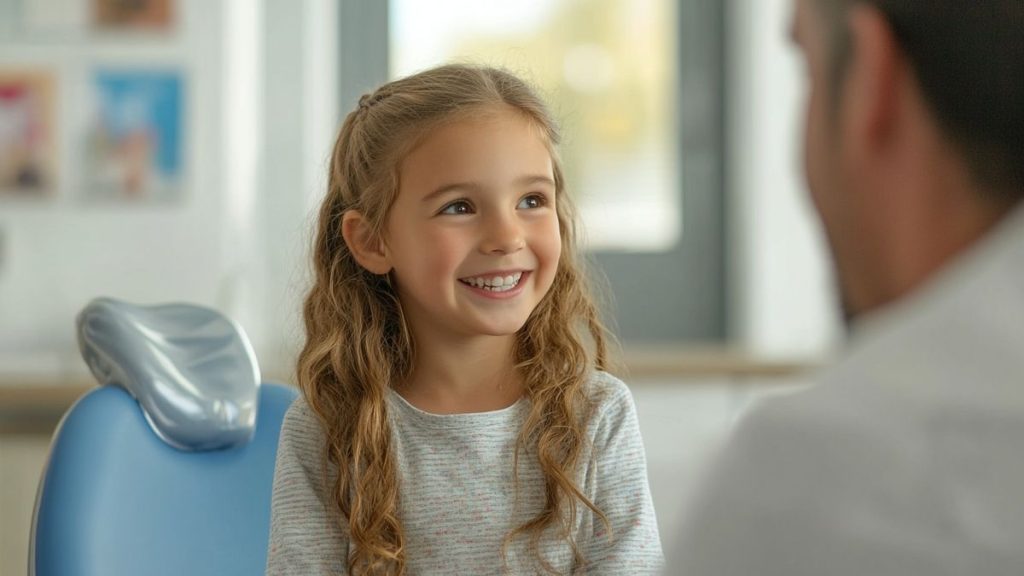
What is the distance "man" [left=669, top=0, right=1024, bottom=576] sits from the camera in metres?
0.44

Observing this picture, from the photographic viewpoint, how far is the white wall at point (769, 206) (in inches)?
123

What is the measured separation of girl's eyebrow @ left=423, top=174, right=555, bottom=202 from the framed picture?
187 cm

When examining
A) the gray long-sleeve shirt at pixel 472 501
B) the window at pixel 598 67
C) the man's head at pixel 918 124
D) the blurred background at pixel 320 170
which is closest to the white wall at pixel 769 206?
the blurred background at pixel 320 170

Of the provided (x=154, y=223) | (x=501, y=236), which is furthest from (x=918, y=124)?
(x=154, y=223)

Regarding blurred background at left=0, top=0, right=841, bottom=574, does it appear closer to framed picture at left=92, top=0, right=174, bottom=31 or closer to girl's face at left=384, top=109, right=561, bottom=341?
framed picture at left=92, top=0, right=174, bottom=31

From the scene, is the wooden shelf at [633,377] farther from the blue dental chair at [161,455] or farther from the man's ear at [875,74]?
the man's ear at [875,74]

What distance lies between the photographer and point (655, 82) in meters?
3.24

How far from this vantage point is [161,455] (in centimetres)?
152

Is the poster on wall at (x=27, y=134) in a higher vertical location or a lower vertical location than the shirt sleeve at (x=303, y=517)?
higher

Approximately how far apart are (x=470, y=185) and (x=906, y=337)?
2.70ft

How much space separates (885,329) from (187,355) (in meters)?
1.20

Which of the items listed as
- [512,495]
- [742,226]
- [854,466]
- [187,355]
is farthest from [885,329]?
[742,226]

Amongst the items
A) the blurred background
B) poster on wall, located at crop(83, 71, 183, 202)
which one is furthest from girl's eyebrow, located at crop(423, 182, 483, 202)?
poster on wall, located at crop(83, 71, 183, 202)

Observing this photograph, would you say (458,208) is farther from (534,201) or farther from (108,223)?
(108,223)
